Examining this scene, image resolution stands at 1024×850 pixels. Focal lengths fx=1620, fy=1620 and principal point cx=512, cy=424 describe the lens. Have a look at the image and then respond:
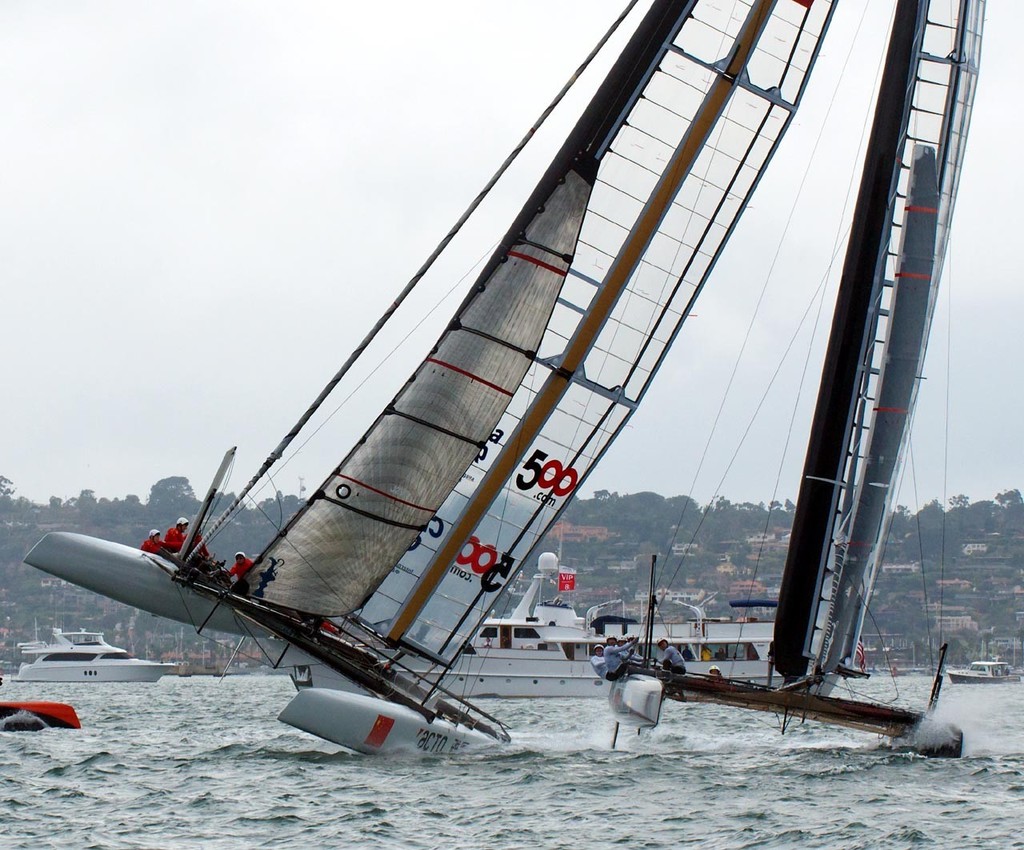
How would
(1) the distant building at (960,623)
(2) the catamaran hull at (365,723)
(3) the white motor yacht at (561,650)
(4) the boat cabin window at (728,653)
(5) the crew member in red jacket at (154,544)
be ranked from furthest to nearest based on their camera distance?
(1) the distant building at (960,623)
(4) the boat cabin window at (728,653)
(3) the white motor yacht at (561,650)
(5) the crew member in red jacket at (154,544)
(2) the catamaran hull at (365,723)

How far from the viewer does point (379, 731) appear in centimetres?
1328

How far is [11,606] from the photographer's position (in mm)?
111438

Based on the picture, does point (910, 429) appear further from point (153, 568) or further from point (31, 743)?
point (31, 743)

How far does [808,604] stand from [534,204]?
182 inches

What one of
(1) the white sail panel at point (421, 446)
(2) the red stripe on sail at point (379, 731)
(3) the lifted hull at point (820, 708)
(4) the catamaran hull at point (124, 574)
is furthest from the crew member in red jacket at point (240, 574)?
(3) the lifted hull at point (820, 708)

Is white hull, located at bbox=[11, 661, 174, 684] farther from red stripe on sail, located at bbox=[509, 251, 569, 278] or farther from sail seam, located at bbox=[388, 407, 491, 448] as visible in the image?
red stripe on sail, located at bbox=[509, 251, 569, 278]

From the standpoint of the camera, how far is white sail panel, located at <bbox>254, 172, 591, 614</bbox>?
44.2 ft

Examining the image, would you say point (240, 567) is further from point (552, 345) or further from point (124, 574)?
point (552, 345)

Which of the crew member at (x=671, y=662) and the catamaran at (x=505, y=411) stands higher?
the catamaran at (x=505, y=411)

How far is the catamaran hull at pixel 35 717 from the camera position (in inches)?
666

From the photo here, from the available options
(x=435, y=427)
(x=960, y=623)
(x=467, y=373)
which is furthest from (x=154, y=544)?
(x=960, y=623)

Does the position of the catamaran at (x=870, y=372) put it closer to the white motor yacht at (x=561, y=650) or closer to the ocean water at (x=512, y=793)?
the ocean water at (x=512, y=793)

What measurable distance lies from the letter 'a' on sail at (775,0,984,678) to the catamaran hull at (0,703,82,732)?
25.8 feet

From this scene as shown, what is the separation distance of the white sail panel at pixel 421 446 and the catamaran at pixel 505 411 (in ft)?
0.05
